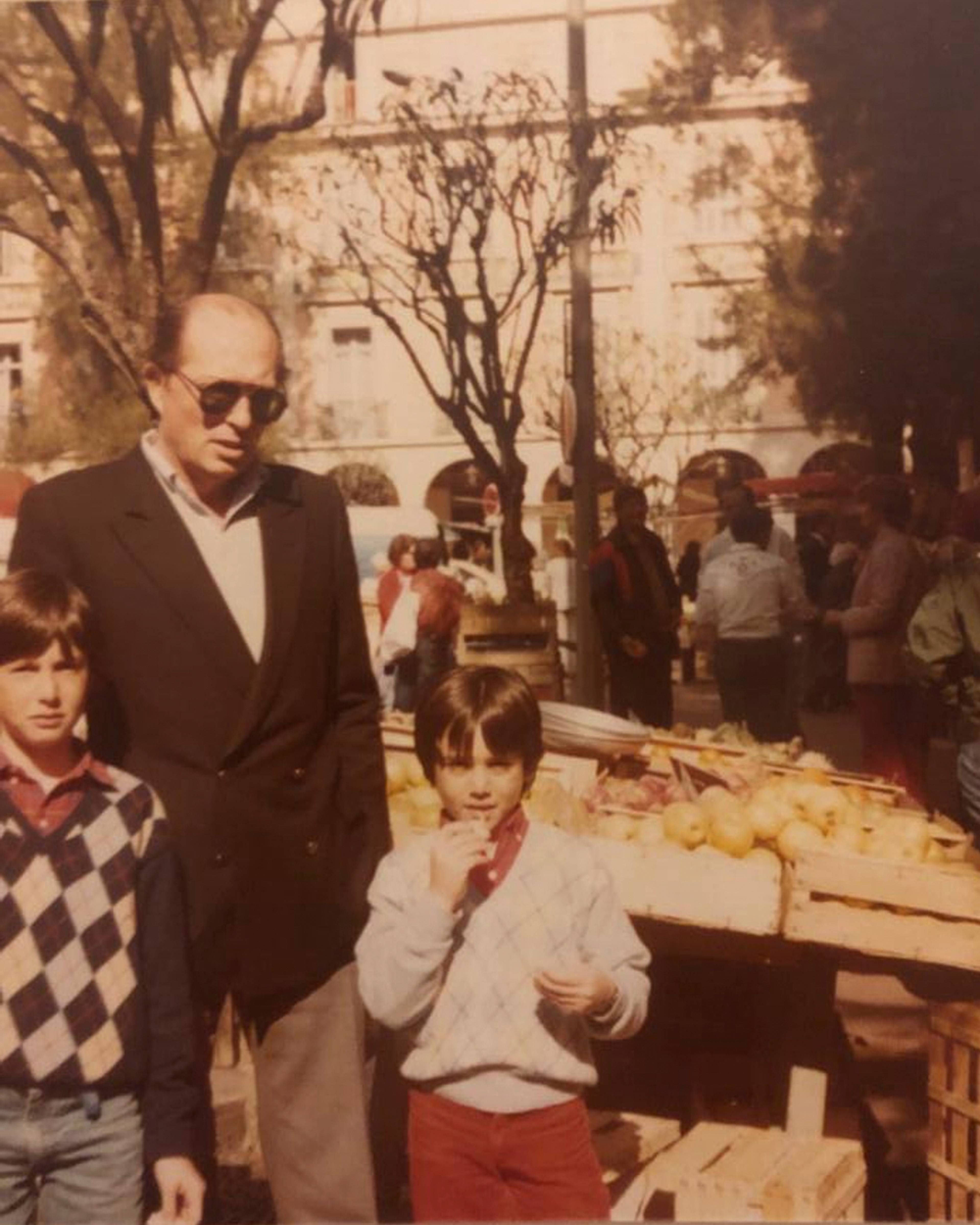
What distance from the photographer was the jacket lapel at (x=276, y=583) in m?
2.95

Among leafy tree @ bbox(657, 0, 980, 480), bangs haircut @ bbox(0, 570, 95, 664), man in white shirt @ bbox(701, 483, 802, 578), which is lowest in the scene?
man in white shirt @ bbox(701, 483, 802, 578)

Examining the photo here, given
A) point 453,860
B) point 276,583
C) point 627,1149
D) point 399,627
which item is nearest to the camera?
point 453,860

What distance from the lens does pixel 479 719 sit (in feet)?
9.62

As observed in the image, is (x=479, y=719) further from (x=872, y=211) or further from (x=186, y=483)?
(x=872, y=211)

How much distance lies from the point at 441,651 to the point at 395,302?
2722mm

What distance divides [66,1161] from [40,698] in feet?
2.20

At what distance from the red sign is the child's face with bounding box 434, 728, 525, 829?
846 cm

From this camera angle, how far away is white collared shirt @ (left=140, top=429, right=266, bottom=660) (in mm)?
3006

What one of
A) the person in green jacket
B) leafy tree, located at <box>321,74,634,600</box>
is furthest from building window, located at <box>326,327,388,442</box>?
the person in green jacket

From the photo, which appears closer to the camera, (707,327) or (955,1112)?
(955,1112)

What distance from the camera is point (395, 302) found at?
8.59 m

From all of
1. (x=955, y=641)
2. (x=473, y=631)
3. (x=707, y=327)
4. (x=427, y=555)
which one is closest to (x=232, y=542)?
(x=955, y=641)

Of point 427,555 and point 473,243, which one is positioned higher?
point 473,243

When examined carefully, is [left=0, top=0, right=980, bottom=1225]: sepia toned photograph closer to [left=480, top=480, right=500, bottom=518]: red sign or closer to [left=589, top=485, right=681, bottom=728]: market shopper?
[left=589, top=485, right=681, bottom=728]: market shopper
